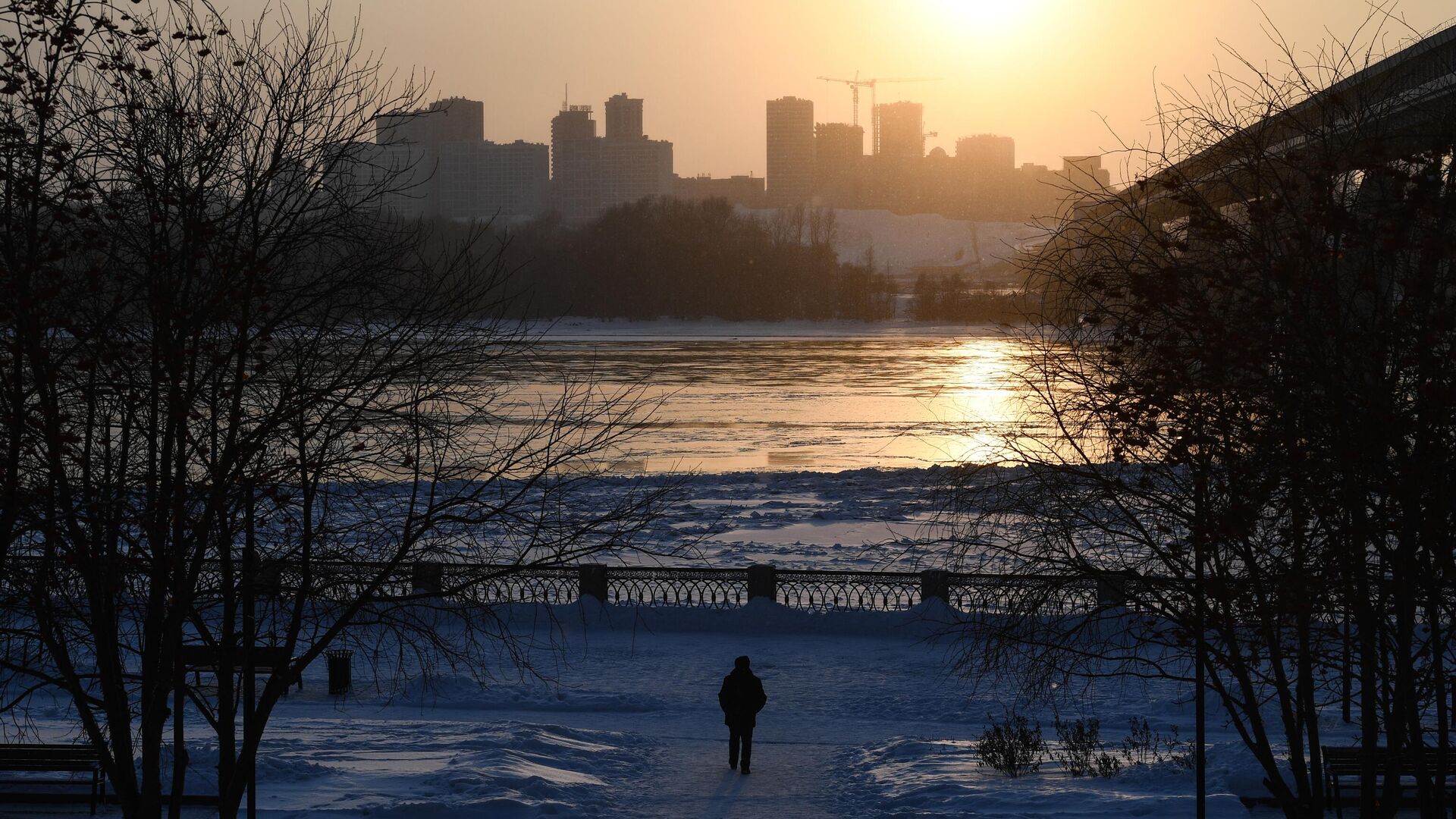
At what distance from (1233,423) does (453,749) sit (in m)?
7.50

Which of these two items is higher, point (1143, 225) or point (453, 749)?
point (1143, 225)

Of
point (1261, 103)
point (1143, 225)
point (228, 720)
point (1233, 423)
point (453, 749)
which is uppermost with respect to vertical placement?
point (1261, 103)

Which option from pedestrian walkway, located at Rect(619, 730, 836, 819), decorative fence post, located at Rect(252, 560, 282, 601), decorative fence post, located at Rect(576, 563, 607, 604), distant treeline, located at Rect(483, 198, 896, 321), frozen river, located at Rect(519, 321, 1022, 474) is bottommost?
pedestrian walkway, located at Rect(619, 730, 836, 819)

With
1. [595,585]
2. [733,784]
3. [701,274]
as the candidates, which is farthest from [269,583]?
[701,274]

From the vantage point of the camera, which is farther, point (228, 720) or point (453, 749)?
A: point (453, 749)

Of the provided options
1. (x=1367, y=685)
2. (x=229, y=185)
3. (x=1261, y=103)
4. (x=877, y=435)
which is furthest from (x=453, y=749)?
(x=877, y=435)

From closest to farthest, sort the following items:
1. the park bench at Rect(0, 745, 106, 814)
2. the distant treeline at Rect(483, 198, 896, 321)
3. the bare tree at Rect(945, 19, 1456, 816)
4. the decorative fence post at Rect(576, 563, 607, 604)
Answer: the bare tree at Rect(945, 19, 1456, 816) → the park bench at Rect(0, 745, 106, 814) → the decorative fence post at Rect(576, 563, 607, 604) → the distant treeline at Rect(483, 198, 896, 321)

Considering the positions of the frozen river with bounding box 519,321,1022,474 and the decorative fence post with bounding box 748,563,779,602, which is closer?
the decorative fence post with bounding box 748,563,779,602

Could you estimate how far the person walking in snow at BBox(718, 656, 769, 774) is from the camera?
35.8 ft

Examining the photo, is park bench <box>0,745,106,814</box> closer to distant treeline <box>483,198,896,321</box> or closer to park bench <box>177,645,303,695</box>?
park bench <box>177,645,303,695</box>

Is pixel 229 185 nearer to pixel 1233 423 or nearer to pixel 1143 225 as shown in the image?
pixel 1143 225

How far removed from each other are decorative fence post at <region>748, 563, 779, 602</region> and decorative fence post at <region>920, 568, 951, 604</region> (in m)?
1.97

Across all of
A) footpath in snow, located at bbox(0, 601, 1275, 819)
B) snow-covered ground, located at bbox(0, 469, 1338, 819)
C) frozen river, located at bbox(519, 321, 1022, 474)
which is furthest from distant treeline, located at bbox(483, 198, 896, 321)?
footpath in snow, located at bbox(0, 601, 1275, 819)

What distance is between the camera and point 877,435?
119 ft
